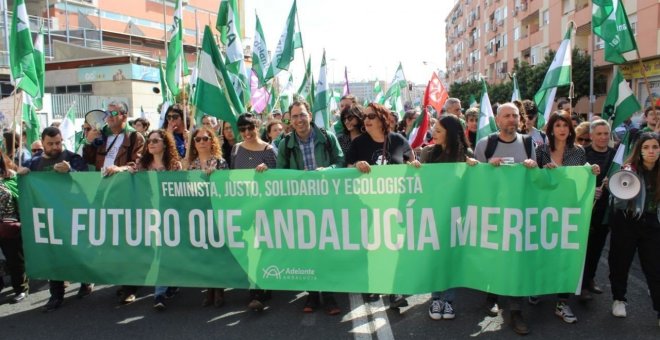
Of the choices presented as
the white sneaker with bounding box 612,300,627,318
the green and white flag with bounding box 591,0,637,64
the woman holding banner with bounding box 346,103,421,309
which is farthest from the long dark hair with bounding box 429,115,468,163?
the green and white flag with bounding box 591,0,637,64

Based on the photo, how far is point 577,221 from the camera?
4.16 metres

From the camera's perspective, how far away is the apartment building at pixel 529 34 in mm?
24156

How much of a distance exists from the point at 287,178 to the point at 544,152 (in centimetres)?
222

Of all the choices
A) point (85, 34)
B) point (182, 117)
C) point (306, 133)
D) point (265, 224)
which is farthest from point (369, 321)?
point (85, 34)

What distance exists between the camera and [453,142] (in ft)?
14.6

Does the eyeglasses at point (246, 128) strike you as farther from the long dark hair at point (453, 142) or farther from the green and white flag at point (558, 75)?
the green and white flag at point (558, 75)

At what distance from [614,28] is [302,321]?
17.6ft

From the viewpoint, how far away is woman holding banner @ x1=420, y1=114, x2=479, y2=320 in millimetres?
4465

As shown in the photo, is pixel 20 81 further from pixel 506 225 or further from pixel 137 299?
pixel 506 225

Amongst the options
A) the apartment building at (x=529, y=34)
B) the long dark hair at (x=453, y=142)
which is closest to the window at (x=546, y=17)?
the apartment building at (x=529, y=34)

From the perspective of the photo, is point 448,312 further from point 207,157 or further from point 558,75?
point 558,75

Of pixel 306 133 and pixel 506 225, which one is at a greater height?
pixel 306 133

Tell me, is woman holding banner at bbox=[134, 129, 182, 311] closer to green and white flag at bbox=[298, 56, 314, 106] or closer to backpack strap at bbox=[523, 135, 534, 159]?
backpack strap at bbox=[523, 135, 534, 159]

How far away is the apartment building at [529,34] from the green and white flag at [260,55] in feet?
37.0
